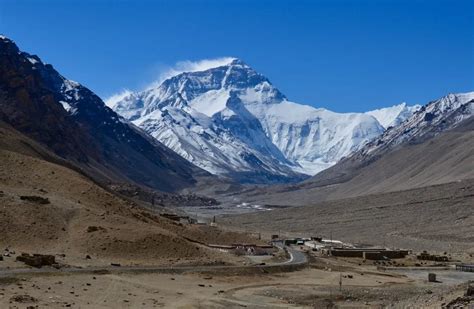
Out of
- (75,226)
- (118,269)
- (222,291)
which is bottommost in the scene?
(222,291)

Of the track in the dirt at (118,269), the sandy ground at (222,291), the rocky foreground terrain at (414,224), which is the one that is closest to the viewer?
the sandy ground at (222,291)

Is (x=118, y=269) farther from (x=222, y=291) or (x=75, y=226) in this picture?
(x=75, y=226)

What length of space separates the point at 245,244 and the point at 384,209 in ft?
342

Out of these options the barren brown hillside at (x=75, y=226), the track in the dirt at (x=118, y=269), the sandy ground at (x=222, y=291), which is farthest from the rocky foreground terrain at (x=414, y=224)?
the barren brown hillside at (x=75, y=226)

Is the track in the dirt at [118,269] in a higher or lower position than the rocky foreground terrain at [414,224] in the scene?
lower

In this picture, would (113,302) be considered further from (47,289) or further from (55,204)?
(55,204)

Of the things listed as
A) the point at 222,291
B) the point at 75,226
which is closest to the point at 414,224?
the point at 75,226

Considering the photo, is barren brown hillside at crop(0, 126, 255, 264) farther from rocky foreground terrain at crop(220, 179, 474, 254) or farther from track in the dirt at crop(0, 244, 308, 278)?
rocky foreground terrain at crop(220, 179, 474, 254)

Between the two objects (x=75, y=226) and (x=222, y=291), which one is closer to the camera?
(x=222, y=291)

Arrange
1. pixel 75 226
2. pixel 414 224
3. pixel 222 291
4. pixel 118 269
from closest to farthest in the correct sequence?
pixel 222 291, pixel 118 269, pixel 75 226, pixel 414 224

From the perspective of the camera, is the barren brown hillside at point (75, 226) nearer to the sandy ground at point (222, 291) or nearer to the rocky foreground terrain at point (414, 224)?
the sandy ground at point (222, 291)

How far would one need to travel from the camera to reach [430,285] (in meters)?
69.8

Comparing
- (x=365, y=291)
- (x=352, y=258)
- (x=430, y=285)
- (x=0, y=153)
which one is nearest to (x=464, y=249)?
(x=352, y=258)

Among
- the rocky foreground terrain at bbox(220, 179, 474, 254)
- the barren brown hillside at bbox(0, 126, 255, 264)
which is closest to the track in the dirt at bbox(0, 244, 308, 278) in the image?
the barren brown hillside at bbox(0, 126, 255, 264)
